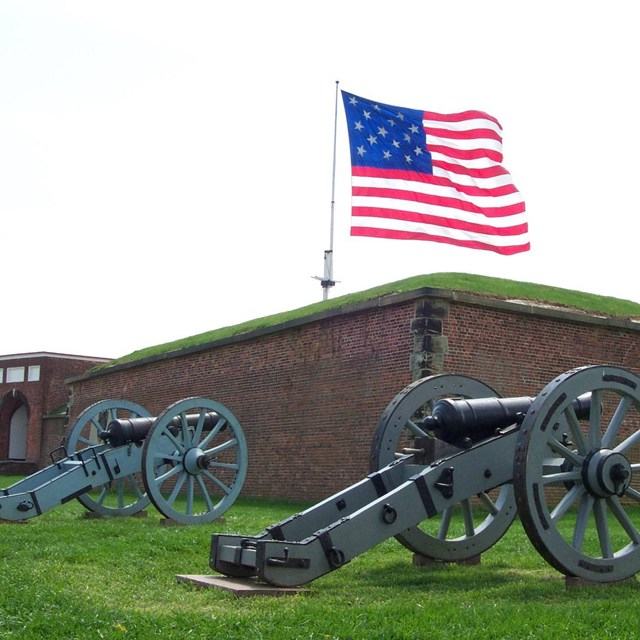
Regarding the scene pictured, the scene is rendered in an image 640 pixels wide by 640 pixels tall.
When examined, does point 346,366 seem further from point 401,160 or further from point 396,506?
point 396,506

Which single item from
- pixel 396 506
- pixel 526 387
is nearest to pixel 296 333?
pixel 526 387

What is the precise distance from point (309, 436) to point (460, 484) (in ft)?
31.6

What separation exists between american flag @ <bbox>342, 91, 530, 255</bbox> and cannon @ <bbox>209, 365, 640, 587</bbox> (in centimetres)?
640

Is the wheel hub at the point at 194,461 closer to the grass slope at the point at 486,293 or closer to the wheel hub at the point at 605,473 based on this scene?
the grass slope at the point at 486,293

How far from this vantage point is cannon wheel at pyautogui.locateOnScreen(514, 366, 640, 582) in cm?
651

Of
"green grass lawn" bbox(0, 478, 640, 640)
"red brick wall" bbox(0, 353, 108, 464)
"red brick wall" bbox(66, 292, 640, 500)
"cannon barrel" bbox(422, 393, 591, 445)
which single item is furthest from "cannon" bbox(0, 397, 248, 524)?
"red brick wall" bbox(0, 353, 108, 464)

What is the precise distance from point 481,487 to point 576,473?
0.68m

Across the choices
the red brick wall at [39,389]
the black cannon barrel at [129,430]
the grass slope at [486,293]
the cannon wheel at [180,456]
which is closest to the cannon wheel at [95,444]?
the black cannon barrel at [129,430]

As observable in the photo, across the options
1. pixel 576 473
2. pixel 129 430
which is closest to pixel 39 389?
pixel 129 430

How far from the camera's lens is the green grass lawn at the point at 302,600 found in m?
5.36

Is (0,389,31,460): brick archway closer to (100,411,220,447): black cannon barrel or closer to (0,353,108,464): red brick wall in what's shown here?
(0,353,108,464): red brick wall

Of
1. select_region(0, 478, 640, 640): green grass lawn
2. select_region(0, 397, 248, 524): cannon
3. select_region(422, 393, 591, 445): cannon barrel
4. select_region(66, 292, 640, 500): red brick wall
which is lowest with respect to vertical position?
select_region(0, 478, 640, 640): green grass lawn

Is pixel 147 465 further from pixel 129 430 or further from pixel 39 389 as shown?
pixel 39 389

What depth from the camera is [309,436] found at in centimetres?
1666
